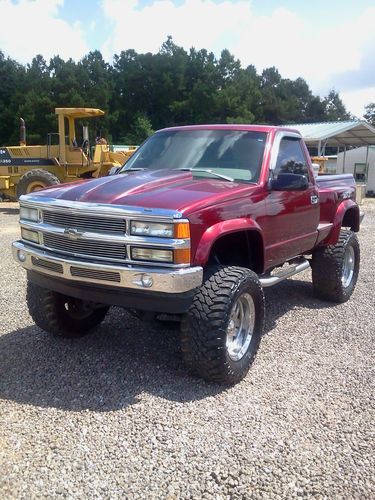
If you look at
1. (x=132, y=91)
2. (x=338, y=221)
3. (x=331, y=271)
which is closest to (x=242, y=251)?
(x=331, y=271)

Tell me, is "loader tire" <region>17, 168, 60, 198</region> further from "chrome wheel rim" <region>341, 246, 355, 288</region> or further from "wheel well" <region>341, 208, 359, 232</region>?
"chrome wheel rim" <region>341, 246, 355, 288</region>

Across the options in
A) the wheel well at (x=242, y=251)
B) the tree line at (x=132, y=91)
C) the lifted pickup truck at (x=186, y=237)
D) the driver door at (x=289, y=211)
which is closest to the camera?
the lifted pickup truck at (x=186, y=237)

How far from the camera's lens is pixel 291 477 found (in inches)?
114

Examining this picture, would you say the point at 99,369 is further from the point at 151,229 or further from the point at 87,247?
the point at 151,229

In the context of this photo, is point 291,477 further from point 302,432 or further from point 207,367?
point 207,367

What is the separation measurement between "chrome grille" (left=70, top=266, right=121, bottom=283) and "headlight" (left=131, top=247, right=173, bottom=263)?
0.19m

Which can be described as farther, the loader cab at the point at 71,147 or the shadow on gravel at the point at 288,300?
the loader cab at the point at 71,147

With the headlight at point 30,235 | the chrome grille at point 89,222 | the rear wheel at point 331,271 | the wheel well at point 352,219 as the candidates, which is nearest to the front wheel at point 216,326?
the chrome grille at point 89,222

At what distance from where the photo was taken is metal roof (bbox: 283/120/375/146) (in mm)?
26531

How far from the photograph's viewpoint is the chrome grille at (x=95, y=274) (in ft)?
12.2

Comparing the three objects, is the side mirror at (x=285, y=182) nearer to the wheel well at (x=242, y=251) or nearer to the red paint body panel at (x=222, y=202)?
the red paint body panel at (x=222, y=202)

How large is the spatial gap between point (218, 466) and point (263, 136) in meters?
3.17

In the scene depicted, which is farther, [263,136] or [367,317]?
[367,317]

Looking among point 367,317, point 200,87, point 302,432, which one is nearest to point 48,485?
point 302,432
